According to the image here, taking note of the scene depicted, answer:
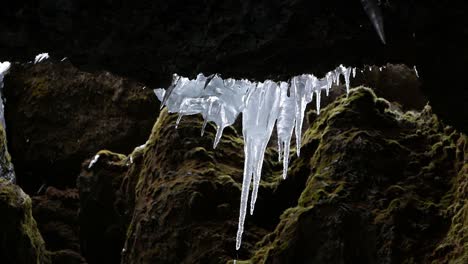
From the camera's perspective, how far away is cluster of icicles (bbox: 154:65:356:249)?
15.7ft

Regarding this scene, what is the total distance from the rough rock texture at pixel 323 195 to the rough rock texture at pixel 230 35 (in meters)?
1.60

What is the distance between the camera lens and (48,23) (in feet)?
7.91

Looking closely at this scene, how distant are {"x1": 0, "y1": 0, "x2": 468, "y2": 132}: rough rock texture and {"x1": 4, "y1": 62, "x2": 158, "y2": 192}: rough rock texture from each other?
6.10 metres

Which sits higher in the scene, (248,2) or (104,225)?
(248,2)

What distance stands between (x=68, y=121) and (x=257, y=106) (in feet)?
17.2

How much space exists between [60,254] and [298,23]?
5.97 metres

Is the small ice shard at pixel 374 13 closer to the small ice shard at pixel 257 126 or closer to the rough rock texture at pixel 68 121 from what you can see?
the small ice shard at pixel 257 126

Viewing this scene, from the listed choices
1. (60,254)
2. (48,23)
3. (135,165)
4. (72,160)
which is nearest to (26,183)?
(72,160)

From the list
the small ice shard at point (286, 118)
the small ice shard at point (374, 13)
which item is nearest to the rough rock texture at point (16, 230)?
the small ice shard at point (286, 118)

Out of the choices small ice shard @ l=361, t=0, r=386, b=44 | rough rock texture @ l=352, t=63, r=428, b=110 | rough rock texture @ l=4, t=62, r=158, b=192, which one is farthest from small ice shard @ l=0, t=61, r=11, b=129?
small ice shard @ l=361, t=0, r=386, b=44

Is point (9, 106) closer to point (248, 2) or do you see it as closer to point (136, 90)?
point (136, 90)

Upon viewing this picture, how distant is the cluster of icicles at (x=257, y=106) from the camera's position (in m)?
4.79

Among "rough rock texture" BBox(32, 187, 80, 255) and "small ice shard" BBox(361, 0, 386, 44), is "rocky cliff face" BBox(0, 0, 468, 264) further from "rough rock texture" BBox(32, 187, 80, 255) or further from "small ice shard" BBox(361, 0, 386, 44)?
"small ice shard" BBox(361, 0, 386, 44)

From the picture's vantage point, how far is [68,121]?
30.5ft
